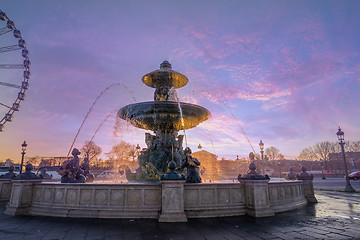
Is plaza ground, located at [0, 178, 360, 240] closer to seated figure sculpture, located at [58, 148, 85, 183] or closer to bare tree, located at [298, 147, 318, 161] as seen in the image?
seated figure sculpture, located at [58, 148, 85, 183]

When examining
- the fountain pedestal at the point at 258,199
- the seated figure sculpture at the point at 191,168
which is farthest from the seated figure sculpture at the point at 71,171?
the fountain pedestal at the point at 258,199

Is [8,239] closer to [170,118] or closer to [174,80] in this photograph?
[170,118]

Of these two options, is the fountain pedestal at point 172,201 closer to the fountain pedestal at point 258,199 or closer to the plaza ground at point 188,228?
the plaza ground at point 188,228

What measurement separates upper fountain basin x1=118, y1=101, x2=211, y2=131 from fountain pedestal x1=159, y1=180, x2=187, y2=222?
647 centimetres

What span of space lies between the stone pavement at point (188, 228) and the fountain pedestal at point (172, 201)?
0.88 feet

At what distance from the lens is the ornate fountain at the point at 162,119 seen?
486 inches

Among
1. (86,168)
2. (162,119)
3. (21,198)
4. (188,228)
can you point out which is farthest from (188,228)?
(86,168)

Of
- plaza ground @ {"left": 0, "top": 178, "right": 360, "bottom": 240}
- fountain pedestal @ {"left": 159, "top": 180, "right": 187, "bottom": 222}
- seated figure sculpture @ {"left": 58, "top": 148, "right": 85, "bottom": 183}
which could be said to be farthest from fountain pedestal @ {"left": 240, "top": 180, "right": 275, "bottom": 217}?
seated figure sculpture @ {"left": 58, "top": 148, "right": 85, "bottom": 183}

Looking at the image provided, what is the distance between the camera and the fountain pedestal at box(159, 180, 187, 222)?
5.73 metres

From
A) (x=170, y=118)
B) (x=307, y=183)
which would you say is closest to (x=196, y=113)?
(x=170, y=118)

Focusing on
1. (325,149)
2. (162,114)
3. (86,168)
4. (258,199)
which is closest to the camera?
(258,199)

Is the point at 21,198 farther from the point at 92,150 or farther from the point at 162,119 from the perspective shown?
the point at 92,150

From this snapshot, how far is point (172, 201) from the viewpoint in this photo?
5.90 m

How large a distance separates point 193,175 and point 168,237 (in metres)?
4.13
